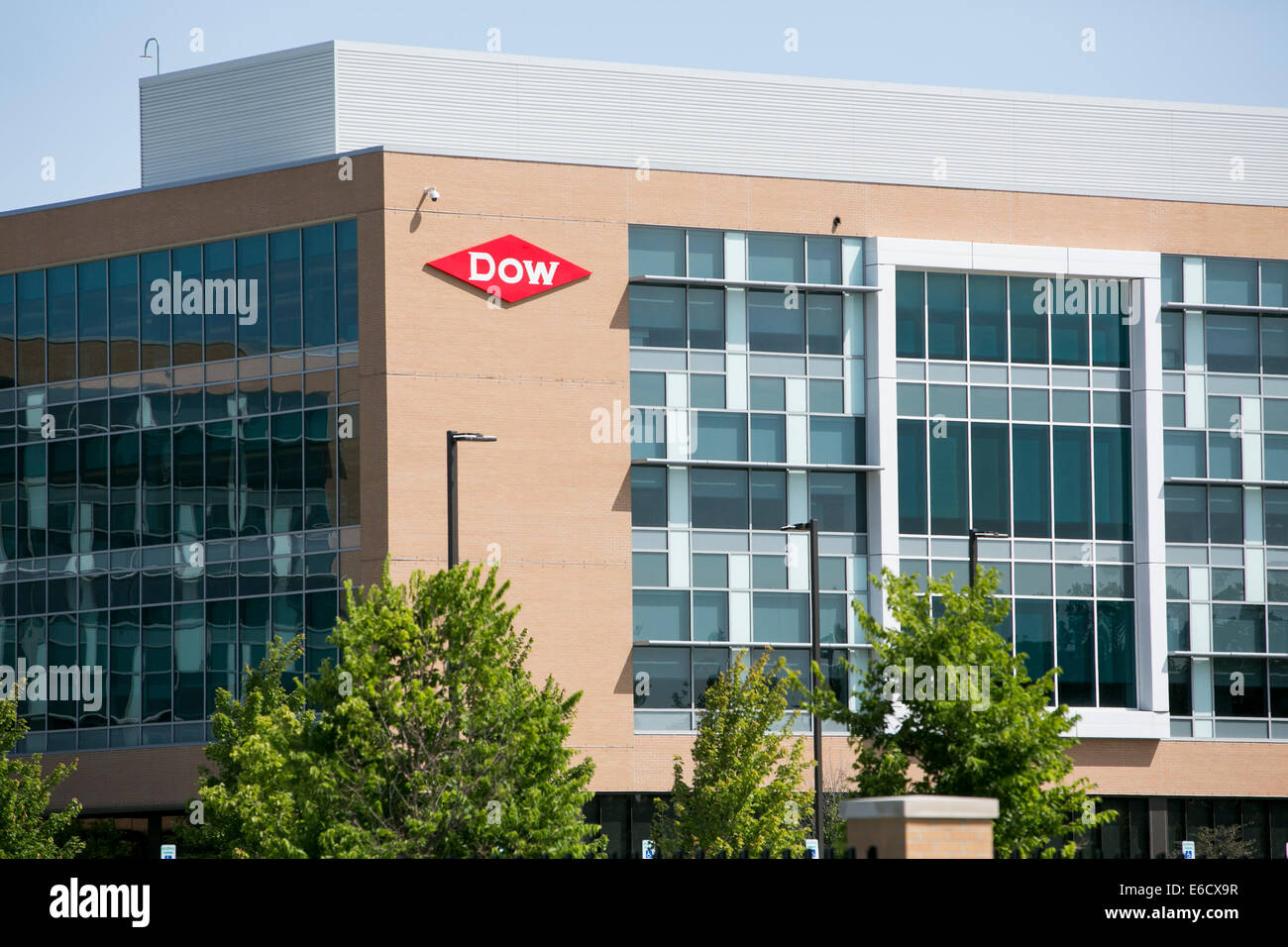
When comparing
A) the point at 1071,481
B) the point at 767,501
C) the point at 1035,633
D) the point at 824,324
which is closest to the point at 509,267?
the point at 824,324

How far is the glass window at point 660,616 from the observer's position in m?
39.1

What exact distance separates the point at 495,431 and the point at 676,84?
9560 millimetres

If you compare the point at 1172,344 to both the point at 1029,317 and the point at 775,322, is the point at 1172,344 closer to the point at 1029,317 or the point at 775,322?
the point at 1029,317

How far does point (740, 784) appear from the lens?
115 feet

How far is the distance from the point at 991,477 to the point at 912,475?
1.87m

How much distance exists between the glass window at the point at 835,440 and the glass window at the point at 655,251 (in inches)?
182

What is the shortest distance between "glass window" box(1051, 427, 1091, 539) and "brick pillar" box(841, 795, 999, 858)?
2932cm

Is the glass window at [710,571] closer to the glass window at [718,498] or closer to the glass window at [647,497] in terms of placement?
the glass window at [718,498]

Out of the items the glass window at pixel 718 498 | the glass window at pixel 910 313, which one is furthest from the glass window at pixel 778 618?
the glass window at pixel 910 313
